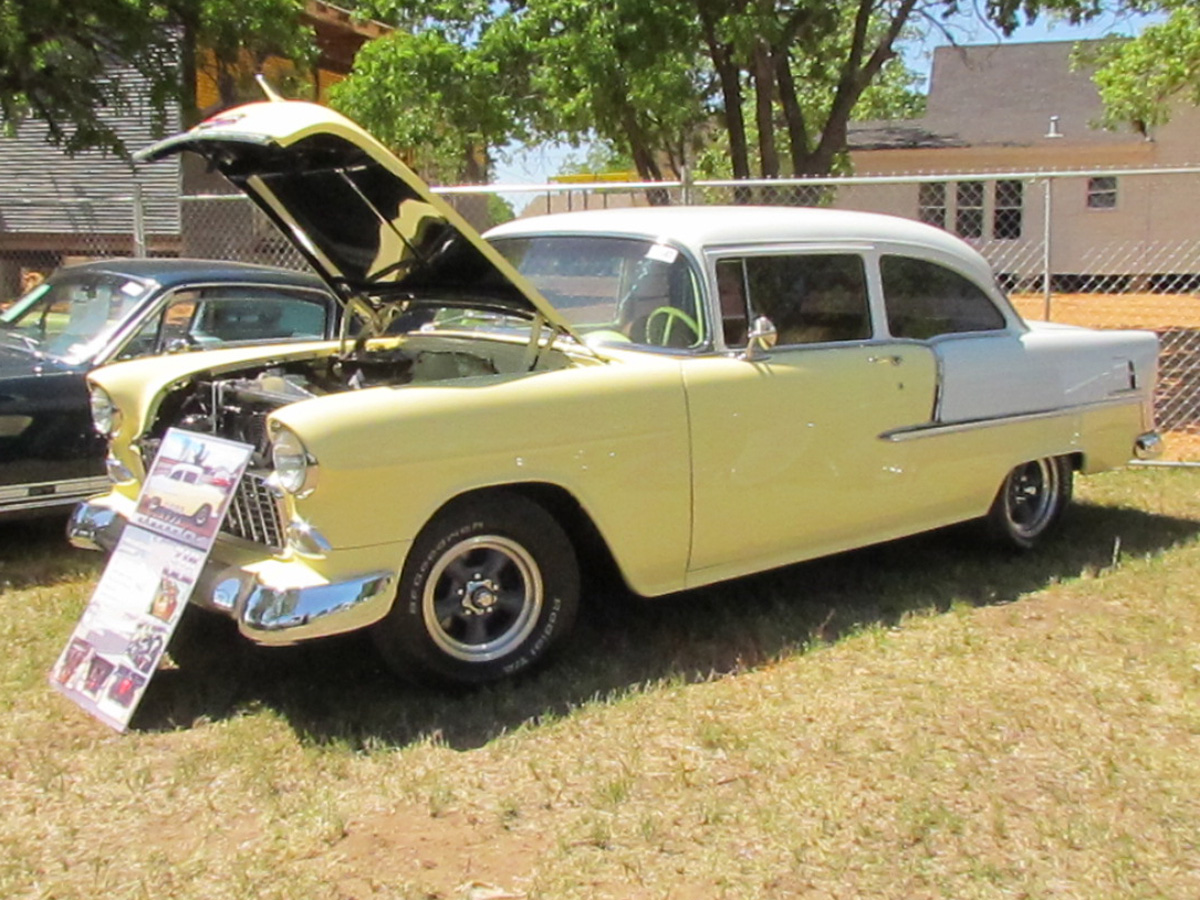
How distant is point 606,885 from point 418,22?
565 inches

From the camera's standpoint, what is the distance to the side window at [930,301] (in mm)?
5383

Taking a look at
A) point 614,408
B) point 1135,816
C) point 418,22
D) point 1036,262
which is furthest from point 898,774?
point 1036,262

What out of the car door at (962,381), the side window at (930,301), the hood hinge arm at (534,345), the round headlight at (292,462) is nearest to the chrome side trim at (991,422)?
the car door at (962,381)

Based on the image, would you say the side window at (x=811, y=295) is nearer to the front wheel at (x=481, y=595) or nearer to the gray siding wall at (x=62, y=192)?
the front wheel at (x=481, y=595)

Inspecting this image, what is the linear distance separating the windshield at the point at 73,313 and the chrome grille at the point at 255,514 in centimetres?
224

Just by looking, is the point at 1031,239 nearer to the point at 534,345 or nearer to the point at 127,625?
the point at 534,345

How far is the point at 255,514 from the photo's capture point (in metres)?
4.19

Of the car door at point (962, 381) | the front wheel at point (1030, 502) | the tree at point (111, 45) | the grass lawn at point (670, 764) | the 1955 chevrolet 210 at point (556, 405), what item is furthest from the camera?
the tree at point (111, 45)

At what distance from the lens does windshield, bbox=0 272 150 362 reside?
243 inches

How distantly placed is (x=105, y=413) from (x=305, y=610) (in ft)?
5.13

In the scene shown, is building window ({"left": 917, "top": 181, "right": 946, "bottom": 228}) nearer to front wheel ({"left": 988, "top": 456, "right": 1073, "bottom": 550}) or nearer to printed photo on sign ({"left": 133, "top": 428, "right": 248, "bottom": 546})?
front wheel ({"left": 988, "top": 456, "right": 1073, "bottom": 550})

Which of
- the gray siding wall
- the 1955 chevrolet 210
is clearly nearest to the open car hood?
the 1955 chevrolet 210

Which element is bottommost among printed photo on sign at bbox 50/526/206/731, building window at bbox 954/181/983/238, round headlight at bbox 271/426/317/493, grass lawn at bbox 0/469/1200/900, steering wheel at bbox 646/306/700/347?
grass lawn at bbox 0/469/1200/900

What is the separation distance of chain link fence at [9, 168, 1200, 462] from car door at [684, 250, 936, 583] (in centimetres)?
459
